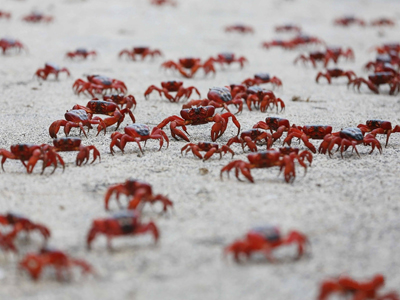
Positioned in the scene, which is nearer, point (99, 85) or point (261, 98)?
point (261, 98)

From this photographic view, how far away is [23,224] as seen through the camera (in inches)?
113

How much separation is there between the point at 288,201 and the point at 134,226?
3.88 feet

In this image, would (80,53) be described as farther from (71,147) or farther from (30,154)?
(30,154)

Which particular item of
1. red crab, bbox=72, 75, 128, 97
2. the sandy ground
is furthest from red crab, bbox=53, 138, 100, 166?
red crab, bbox=72, 75, 128, 97

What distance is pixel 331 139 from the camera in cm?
449

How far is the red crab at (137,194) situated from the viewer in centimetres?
321

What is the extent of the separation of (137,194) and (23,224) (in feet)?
2.26

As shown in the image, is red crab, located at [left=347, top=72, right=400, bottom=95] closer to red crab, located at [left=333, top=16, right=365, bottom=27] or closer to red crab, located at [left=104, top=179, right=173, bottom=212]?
red crab, located at [left=104, top=179, right=173, bottom=212]

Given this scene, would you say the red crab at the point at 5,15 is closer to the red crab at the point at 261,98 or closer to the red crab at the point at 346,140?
the red crab at the point at 261,98

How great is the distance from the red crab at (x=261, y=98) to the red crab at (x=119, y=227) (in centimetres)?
328

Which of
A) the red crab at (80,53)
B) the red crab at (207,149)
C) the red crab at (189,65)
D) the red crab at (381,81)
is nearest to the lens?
the red crab at (207,149)

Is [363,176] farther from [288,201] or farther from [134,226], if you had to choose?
[134,226]

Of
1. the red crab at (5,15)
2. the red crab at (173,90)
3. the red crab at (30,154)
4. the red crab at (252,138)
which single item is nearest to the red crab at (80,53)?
the red crab at (173,90)

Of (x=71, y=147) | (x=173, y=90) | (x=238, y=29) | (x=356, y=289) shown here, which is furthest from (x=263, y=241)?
(x=238, y=29)
